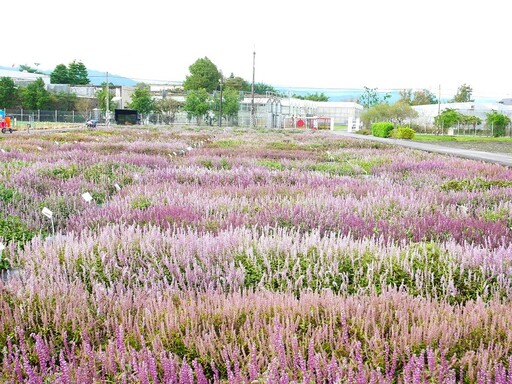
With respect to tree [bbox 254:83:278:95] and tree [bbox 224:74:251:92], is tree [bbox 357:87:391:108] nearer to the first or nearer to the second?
tree [bbox 254:83:278:95]

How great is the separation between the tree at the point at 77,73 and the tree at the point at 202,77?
2444 cm

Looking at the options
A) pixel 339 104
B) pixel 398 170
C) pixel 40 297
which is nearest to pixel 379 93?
pixel 339 104

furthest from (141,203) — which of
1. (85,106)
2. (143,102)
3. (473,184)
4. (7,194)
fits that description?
(85,106)

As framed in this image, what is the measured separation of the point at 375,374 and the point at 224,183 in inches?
263

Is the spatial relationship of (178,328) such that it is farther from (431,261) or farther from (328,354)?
(431,261)

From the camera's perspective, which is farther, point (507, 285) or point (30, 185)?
point (30, 185)

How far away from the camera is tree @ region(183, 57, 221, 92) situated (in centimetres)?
12294

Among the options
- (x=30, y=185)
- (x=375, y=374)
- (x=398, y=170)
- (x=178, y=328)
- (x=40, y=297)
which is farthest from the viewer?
(x=398, y=170)

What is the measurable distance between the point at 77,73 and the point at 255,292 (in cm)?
13645

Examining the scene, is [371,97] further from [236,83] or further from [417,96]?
[236,83]

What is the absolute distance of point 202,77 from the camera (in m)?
124

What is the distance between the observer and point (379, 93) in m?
149

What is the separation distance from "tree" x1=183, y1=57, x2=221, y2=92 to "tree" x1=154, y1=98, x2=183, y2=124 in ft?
97.4

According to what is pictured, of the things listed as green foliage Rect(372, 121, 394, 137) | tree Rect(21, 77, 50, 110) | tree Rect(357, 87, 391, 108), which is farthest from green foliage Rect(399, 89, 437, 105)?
green foliage Rect(372, 121, 394, 137)
